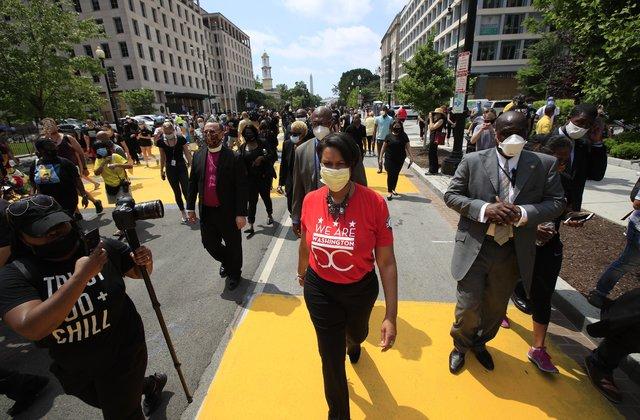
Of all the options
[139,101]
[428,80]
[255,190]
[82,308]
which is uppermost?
[139,101]

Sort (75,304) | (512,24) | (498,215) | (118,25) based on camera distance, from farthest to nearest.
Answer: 1. (512,24)
2. (118,25)
3. (498,215)
4. (75,304)

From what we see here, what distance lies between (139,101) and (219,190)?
4298 centimetres

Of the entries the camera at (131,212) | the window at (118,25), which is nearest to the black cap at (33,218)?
the camera at (131,212)

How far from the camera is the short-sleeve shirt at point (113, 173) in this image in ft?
21.0

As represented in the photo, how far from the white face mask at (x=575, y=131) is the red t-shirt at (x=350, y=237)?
106 inches

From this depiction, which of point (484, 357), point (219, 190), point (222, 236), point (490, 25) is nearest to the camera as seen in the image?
point (484, 357)

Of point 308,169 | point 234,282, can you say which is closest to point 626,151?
point 308,169

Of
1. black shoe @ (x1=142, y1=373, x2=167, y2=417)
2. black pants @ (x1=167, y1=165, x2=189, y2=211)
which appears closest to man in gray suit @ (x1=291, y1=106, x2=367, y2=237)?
black shoe @ (x1=142, y1=373, x2=167, y2=417)

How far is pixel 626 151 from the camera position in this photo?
35.2 feet

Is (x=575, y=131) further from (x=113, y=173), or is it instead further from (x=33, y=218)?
(x=113, y=173)

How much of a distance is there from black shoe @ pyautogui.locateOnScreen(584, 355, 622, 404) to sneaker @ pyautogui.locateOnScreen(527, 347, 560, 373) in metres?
0.25

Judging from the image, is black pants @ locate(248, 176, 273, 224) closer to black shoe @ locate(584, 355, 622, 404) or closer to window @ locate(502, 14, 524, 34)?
black shoe @ locate(584, 355, 622, 404)

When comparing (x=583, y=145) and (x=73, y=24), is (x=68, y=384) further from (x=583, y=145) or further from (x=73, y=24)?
(x=73, y=24)

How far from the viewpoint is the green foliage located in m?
10.5
